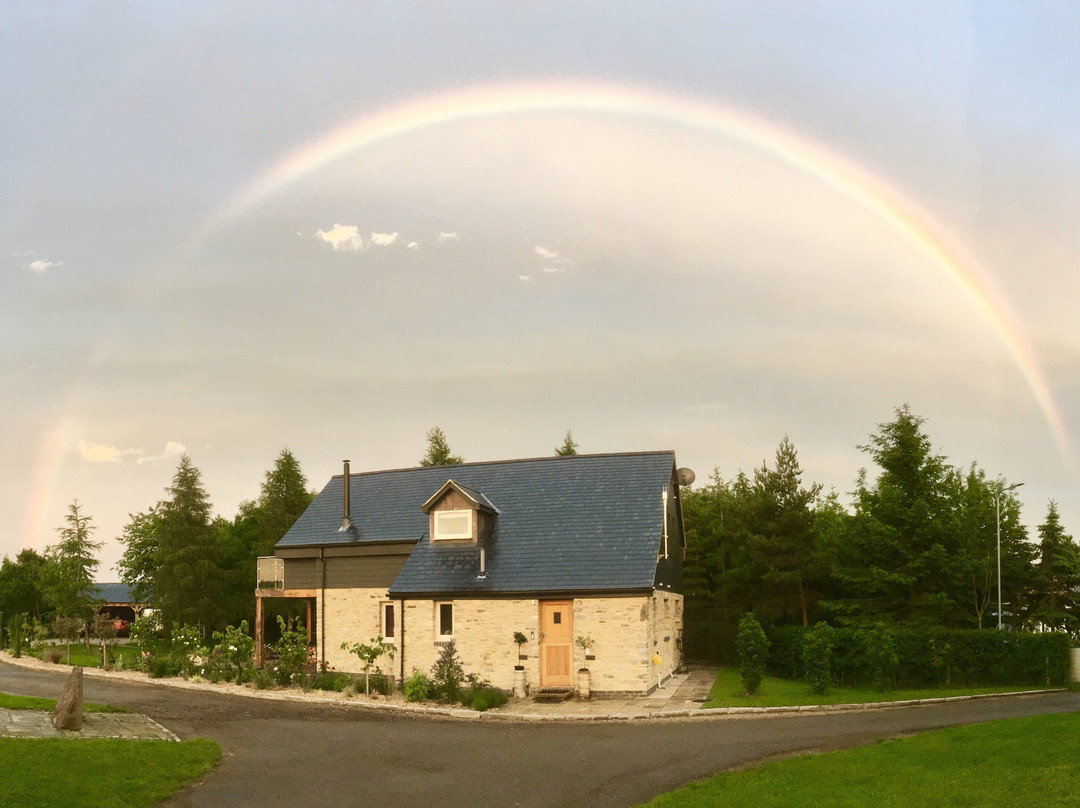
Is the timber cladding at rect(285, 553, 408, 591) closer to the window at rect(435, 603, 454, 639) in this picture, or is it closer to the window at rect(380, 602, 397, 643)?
the window at rect(380, 602, 397, 643)

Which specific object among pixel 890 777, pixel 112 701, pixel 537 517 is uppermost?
pixel 537 517

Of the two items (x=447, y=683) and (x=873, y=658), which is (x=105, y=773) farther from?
(x=873, y=658)

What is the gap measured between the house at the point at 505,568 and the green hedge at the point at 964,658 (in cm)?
577

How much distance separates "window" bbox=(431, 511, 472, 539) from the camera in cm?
2981

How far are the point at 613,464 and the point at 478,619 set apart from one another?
7474 mm

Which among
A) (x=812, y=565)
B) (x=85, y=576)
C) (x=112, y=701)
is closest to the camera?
(x=112, y=701)

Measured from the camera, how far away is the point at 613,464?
105 ft

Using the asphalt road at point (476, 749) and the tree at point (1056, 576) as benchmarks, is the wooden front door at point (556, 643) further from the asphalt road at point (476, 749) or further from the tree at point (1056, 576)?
the tree at point (1056, 576)

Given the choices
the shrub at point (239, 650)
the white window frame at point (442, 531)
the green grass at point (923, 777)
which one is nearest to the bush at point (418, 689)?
the white window frame at point (442, 531)

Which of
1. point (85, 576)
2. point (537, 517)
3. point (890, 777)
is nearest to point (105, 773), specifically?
point (890, 777)

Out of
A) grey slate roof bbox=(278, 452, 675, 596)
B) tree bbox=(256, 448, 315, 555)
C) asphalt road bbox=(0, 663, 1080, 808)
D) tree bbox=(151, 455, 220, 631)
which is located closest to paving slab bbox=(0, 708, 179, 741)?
asphalt road bbox=(0, 663, 1080, 808)

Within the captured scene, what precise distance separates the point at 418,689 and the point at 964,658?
52.7ft

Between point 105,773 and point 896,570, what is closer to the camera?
point 105,773

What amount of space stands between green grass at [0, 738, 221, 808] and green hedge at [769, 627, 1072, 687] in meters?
18.4
